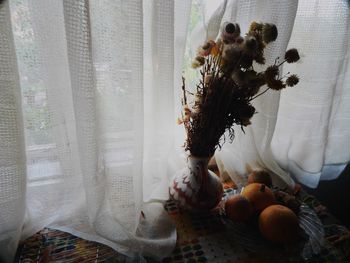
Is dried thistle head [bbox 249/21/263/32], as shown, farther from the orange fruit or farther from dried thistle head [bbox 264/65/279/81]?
the orange fruit

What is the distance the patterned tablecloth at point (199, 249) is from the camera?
58 centimetres

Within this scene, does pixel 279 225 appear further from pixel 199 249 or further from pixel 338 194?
pixel 338 194

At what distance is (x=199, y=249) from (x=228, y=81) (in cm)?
42

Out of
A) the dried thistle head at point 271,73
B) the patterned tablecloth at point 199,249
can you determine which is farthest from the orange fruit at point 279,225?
the dried thistle head at point 271,73

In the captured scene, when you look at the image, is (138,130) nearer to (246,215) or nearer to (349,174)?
(246,215)

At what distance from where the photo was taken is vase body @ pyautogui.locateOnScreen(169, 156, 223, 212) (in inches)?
25.7

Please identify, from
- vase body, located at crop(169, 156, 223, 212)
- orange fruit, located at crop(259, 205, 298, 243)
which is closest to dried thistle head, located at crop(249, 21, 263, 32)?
vase body, located at crop(169, 156, 223, 212)

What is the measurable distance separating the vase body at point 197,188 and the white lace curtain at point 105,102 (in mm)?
74

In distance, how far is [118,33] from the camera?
487 mm

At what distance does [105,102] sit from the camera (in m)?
0.52

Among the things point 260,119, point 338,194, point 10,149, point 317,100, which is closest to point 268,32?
point 260,119

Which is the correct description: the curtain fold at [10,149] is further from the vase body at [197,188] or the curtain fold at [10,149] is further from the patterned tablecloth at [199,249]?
the vase body at [197,188]

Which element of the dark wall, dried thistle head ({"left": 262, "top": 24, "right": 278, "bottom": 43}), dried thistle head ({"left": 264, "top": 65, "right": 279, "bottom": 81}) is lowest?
the dark wall

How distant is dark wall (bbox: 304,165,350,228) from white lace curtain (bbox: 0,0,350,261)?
0.50 metres
